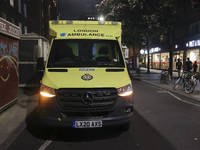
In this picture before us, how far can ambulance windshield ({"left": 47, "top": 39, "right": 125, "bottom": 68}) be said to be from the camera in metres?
4.89

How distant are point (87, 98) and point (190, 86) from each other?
26.3 ft

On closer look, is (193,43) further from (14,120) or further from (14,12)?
(14,120)

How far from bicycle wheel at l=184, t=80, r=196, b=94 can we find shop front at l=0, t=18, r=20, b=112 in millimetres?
8154

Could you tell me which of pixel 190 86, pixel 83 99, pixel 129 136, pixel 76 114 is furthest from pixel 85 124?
pixel 190 86

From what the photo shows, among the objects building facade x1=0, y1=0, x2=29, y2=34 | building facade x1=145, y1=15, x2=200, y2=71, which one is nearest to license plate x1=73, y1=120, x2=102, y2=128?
building facade x1=0, y1=0, x2=29, y2=34

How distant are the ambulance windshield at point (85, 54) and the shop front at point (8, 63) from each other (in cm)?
198

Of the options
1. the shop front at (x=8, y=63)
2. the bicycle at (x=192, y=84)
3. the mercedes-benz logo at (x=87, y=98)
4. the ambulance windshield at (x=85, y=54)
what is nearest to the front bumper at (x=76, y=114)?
the mercedes-benz logo at (x=87, y=98)

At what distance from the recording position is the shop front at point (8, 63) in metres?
6.04

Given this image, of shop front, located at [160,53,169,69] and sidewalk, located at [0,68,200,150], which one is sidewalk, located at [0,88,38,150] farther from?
shop front, located at [160,53,169,69]

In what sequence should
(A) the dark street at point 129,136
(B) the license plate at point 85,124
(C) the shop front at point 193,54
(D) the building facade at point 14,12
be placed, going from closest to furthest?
(B) the license plate at point 85,124 < (A) the dark street at point 129,136 < (D) the building facade at point 14,12 < (C) the shop front at point 193,54

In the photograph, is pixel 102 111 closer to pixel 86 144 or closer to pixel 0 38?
pixel 86 144

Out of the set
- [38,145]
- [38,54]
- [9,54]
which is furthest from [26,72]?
[38,145]

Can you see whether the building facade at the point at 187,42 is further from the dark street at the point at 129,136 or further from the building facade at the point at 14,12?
the building facade at the point at 14,12

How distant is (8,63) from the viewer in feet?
21.5
